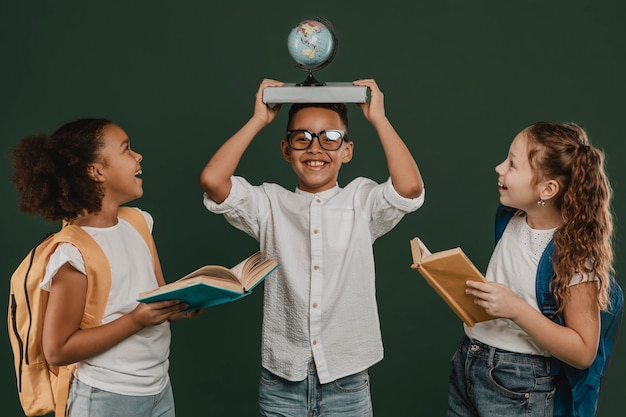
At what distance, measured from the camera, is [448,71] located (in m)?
3.35

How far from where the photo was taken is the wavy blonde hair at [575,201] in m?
2.13

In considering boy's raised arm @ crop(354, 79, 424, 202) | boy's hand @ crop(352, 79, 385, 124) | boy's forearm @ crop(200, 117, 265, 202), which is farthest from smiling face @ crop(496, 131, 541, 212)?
boy's forearm @ crop(200, 117, 265, 202)

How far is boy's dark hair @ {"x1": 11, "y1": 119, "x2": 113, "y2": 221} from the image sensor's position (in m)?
2.16

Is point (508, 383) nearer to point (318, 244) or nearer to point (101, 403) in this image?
point (318, 244)

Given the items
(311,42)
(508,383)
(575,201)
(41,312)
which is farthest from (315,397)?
(311,42)

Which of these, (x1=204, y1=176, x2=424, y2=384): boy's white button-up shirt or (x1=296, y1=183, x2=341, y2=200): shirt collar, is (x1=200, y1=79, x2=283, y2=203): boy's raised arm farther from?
(x1=296, y1=183, x2=341, y2=200): shirt collar

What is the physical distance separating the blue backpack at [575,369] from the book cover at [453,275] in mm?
171

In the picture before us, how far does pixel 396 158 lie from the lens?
2.34 metres

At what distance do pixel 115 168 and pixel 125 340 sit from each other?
500 mm

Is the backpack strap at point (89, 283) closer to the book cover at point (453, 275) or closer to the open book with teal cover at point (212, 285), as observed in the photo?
the open book with teal cover at point (212, 285)

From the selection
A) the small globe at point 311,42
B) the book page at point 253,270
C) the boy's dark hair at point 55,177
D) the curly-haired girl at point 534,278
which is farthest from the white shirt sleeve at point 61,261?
the curly-haired girl at point 534,278

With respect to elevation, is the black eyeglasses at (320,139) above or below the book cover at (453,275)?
above

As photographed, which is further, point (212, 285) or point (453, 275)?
point (453, 275)

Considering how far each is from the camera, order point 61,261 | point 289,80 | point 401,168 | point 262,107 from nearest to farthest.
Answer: point 61,261 → point 401,168 → point 262,107 → point 289,80
